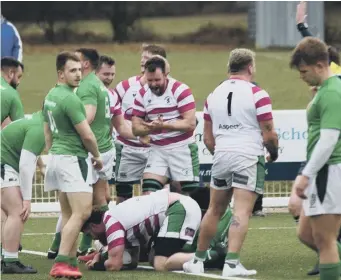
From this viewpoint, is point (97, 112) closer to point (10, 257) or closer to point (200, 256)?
point (10, 257)

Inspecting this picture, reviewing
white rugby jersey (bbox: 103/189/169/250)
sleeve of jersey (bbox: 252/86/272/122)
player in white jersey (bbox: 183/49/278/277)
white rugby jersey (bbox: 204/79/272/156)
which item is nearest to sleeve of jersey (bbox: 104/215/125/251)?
white rugby jersey (bbox: 103/189/169/250)

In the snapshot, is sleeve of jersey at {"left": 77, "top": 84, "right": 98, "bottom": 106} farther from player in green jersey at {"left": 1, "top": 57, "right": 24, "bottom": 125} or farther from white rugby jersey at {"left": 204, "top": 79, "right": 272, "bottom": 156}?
white rugby jersey at {"left": 204, "top": 79, "right": 272, "bottom": 156}

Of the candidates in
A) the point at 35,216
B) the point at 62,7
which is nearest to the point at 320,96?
the point at 35,216

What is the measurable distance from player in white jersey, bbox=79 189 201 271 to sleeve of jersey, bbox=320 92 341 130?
2.91 metres

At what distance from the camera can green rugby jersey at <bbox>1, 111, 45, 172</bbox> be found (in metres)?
10.7

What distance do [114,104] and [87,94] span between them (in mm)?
1543

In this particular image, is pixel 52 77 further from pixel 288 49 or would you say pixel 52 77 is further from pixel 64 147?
pixel 64 147

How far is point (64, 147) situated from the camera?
10.5m

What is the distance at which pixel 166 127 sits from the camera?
11898 millimetres

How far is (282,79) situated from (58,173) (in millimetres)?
21945

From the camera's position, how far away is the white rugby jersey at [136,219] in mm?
10922

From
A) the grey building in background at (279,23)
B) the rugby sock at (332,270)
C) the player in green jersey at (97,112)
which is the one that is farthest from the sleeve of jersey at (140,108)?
the grey building in background at (279,23)

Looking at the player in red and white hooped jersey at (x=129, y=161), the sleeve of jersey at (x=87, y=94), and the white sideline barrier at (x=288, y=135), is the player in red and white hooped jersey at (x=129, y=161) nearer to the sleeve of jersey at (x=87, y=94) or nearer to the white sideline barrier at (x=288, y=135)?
the sleeve of jersey at (x=87, y=94)

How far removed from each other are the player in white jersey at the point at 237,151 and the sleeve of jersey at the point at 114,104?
2507mm
